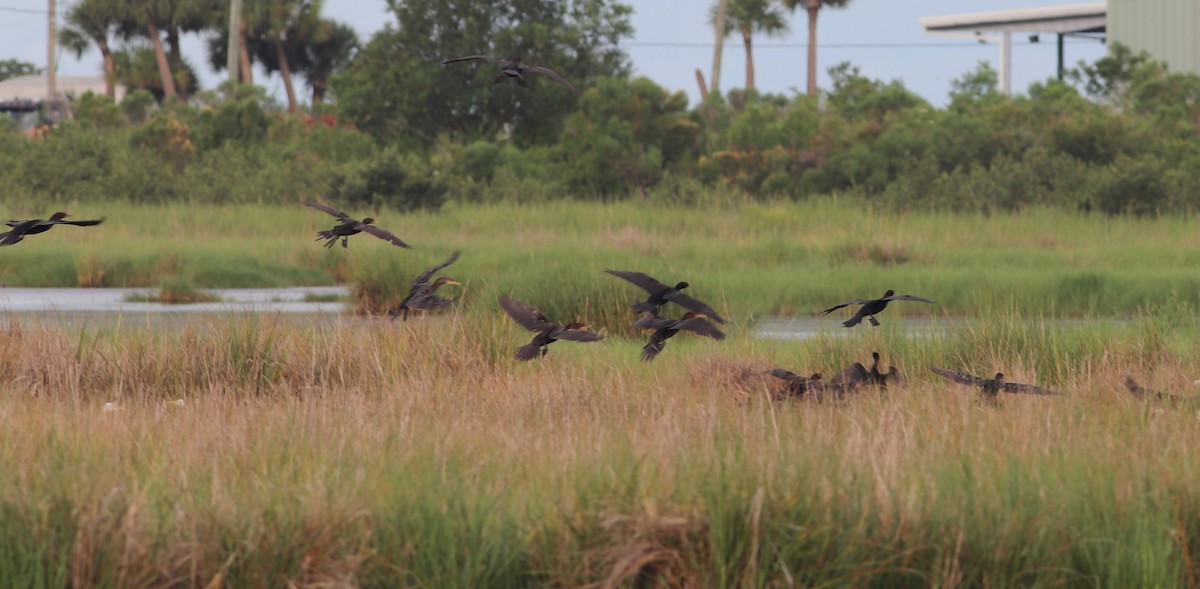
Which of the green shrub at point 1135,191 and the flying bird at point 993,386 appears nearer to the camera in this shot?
the flying bird at point 993,386

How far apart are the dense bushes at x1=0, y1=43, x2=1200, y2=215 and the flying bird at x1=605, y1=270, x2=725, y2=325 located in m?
18.0

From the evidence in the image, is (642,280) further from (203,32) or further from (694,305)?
(203,32)

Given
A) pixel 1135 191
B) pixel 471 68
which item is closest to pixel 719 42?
pixel 471 68

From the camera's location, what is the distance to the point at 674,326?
16.7 feet

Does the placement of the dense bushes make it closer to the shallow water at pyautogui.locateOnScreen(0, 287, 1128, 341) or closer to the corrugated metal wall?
the shallow water at pyautogui.locateOnScreen(0, 287, 1128, 341)

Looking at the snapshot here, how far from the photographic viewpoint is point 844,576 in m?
3.78

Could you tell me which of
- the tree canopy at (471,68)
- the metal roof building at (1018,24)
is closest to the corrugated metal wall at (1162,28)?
the metal roof building at (1018,24)

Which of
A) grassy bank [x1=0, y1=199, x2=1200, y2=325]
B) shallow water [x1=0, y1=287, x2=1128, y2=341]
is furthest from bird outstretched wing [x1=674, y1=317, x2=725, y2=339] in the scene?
shallow water [x1=0, y1=287, x2=1128, y2=341]

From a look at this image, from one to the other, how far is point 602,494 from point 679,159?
24.8 meters

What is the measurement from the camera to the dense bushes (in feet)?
79.0

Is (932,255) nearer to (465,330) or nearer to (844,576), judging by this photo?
(465,330)

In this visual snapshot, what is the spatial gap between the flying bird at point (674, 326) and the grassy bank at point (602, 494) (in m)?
0.23

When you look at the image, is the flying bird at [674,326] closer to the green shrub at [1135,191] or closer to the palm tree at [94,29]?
the green shrub at [1135,191]

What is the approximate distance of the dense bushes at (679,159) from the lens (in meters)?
24.1
